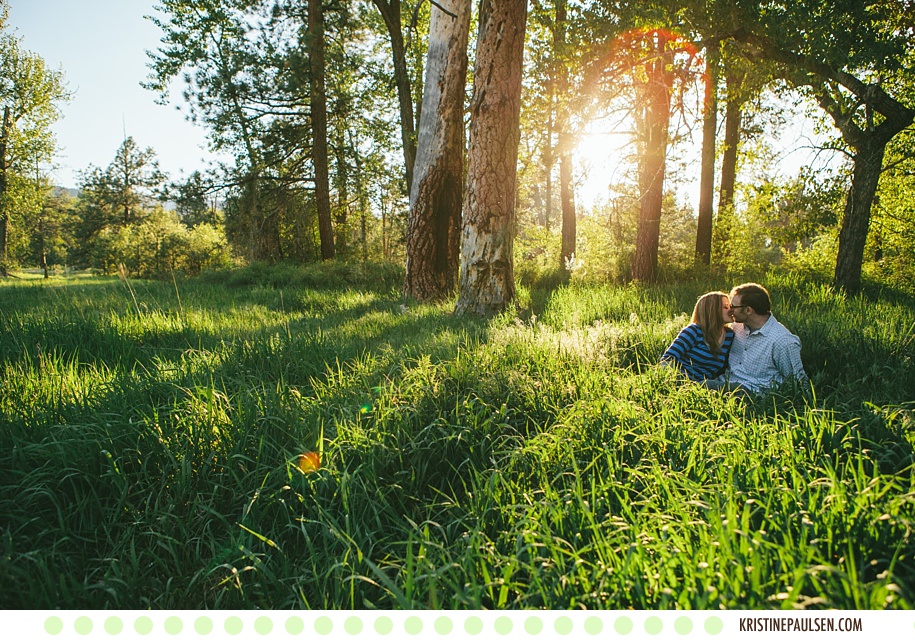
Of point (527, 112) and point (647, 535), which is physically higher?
point (527, 112)

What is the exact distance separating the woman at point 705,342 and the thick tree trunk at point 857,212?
527 cm

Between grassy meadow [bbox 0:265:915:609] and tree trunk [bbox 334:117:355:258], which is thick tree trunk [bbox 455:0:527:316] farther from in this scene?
tree trunk [bbox 334:117:355:258]

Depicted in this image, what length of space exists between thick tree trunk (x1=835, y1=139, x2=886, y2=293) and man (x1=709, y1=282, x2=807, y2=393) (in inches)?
205

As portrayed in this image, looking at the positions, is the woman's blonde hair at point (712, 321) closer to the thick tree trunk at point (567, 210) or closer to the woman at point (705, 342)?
the woman at point (705, 342)

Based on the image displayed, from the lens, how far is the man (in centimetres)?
343

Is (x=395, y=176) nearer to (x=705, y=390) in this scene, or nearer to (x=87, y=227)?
(x=705, y=390)

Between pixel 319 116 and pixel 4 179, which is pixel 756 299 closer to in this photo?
Answer: pixel 319 116

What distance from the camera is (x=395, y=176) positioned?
19672 mm

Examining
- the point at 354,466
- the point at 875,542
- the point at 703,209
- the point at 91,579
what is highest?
the point at 703,209

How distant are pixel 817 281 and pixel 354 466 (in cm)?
996

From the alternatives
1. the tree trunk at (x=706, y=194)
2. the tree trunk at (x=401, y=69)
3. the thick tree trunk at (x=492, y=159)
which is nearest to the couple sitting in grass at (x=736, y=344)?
the thick tree trunk at (x=492, y=159)

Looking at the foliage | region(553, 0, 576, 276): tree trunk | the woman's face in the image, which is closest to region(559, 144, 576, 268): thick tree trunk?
region(553, 0, 576, 276): tree trunk

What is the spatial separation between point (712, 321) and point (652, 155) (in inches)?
250
